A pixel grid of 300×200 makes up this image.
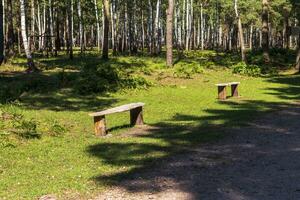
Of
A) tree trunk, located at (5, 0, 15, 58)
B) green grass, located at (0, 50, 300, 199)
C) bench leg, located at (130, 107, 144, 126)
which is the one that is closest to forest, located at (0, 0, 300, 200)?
green grass, located at (0, 50, 300, 199)

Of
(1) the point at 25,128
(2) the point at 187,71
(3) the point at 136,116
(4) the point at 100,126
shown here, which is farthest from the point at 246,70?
(1) the point at 25,128

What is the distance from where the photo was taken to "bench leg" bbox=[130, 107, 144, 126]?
15.1m

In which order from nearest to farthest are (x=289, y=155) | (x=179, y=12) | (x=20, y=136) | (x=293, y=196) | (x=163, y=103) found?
(x=293, y=196) → (x=289, y=155) → (x=20, y=136) → (x=163, y=103) → (x=179, y=12)

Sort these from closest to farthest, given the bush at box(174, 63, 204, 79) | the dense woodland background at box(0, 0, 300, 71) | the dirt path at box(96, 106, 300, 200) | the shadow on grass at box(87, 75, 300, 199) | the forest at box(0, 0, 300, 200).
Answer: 1. the dirt path at box(96, 106, 300, 200)
2. the shadow on grass at box(87, 75, 300, 199)
3. the forest at box(0, 0, 300, 200)
4. the bush at box(174, 63, 204, 79)
5. the dense woodland background at box(0, 0, 300, 71)

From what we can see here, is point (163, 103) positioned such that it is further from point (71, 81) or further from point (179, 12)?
point (179, 12)

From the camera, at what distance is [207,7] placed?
77875mm

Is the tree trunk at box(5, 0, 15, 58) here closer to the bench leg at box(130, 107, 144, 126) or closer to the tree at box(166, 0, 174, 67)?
the tree at box(166, 0, 174, 67)

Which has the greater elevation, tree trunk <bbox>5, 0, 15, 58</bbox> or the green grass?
tree trunk <bbox>5, 0, 15, 58</bbox>

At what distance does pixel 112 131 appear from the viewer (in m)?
14.4

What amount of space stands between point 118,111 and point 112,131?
63 cm

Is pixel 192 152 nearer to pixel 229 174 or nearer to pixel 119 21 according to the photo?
pixel 229 174

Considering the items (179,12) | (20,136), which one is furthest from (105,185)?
(179,12)

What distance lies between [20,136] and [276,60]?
2965 cm

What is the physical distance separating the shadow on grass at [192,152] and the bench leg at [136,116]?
1.69 feet
